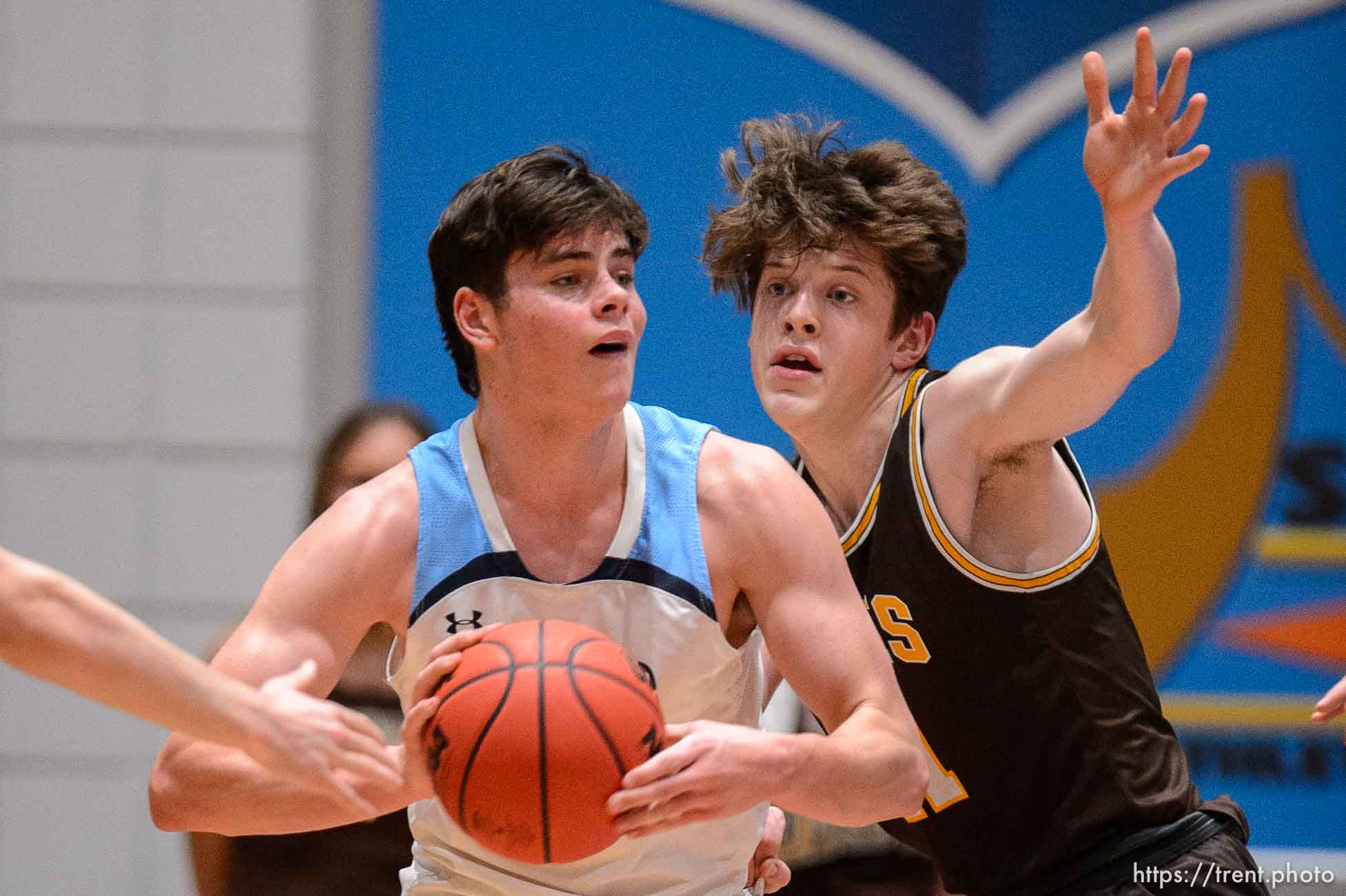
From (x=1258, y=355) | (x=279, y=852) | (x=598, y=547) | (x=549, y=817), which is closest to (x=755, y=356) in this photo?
(x=598, y=547)

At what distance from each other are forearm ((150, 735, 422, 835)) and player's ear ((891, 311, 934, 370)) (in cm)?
162

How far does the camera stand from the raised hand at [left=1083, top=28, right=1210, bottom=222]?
2.75 metres

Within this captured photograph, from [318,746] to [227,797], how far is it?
59 centimetres

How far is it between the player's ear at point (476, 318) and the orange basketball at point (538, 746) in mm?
752

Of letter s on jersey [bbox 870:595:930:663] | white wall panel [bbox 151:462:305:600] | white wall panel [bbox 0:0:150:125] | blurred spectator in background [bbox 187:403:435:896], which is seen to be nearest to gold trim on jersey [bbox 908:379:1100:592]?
letter s on jersey [bbox 870:595:930:663]

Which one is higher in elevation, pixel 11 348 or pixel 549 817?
pixel 11 348

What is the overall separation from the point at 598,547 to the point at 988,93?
3278mm

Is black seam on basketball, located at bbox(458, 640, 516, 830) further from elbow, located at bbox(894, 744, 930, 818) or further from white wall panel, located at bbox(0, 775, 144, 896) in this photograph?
white wall panel, located at bbox(0, 775, 144, 896)

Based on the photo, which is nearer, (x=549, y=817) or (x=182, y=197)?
(x=549, y=817)

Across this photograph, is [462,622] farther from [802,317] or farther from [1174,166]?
[1174,166]

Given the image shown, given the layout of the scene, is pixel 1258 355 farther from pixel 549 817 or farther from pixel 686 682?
pixel 549 817

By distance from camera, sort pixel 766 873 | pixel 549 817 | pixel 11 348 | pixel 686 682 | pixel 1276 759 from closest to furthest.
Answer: pixel 549 817, pixel 686 682, pixel 766 873, pixel 1276 759, pixel 11 348

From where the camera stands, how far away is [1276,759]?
17.3 feet

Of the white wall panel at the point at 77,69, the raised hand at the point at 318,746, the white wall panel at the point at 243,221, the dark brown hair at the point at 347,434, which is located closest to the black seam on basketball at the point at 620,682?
the raised hand at the point at 318,746
